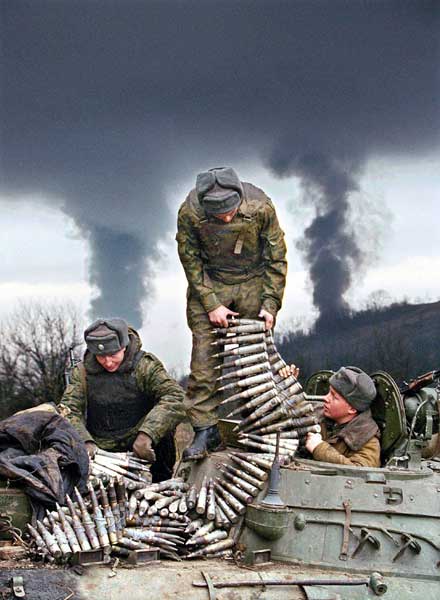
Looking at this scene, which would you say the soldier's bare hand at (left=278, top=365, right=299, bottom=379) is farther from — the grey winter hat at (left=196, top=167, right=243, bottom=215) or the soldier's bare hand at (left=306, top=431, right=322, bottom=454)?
the grey winter hat at (left=196, top=167, right=243, bottom=215)

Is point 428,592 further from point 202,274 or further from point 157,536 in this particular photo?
point 202,274

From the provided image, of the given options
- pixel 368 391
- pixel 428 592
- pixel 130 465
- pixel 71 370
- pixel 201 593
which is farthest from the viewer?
pixel 71 370

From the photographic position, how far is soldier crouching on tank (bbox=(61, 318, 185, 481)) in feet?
33.2

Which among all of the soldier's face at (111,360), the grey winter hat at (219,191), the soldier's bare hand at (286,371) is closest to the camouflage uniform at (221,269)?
the grey winter hat at (219,191)

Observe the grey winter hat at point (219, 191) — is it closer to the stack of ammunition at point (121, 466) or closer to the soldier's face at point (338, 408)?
the soldier's face at point (338, 408)

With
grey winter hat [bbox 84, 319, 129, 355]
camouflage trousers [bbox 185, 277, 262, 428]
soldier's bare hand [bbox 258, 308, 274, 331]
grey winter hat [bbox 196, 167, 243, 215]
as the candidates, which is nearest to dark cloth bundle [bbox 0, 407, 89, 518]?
grey winter hat [bbox 84, 319, 129, 355]

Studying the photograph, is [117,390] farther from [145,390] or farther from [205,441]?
[205,441]

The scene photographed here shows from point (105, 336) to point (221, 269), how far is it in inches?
51.9

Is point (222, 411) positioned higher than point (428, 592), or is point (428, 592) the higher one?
point (222, 411)

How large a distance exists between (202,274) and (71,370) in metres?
1.83

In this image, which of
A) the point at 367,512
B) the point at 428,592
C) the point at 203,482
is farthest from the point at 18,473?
the point at 428,592

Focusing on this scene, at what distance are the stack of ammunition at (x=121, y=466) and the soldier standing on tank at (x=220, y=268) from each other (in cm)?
58

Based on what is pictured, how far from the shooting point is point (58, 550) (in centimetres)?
738

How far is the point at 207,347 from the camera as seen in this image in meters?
9.91
